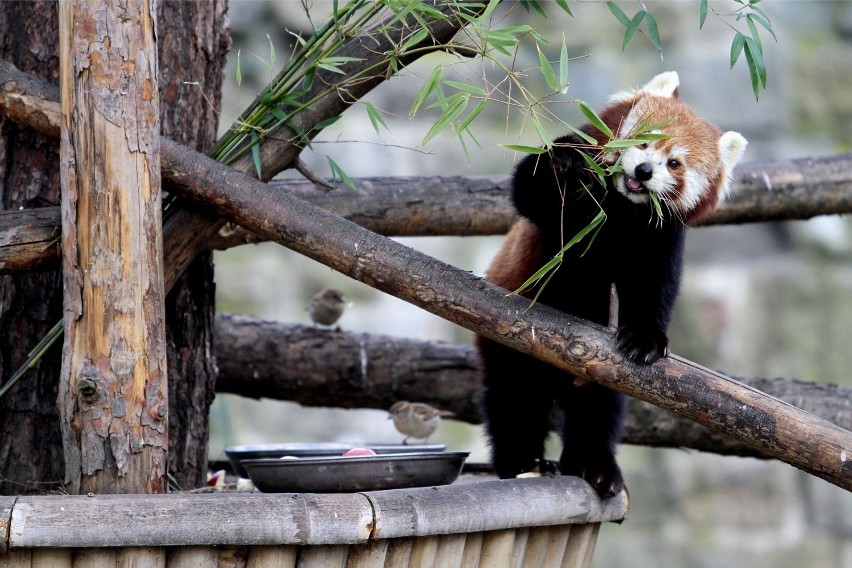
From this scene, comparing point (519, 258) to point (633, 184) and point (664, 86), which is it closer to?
point (633, 184)

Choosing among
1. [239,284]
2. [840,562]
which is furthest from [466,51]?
[840,562]

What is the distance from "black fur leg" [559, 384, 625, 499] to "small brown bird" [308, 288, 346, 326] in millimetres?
1168

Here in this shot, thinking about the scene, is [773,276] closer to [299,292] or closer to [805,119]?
[805,119]

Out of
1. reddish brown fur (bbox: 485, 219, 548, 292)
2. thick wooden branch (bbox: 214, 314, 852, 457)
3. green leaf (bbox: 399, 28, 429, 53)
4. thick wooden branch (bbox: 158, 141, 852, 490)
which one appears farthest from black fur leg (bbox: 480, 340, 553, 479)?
green leaf (bbox: 399, 28, 429, 53)

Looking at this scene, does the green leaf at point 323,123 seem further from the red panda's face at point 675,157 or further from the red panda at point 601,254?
the red panda's face at point 675,157

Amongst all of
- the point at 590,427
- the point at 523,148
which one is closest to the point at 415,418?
the point at 590,427

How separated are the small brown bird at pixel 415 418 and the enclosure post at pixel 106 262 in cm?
122

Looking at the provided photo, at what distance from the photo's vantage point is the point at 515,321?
6.13ft

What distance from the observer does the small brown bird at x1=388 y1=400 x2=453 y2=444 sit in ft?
9.84

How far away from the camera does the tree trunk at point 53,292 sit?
2186 mm

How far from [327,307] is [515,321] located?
5.88 feet

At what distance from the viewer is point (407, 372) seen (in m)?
3.20

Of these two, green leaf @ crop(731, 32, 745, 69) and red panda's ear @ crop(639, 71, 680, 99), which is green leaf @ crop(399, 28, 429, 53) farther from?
red panda's ear @ crop(639, 71, 680, 99)

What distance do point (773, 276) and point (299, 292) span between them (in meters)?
3.09
